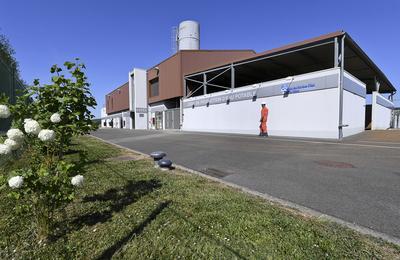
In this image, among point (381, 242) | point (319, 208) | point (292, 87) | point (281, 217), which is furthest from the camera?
point (292, 87)

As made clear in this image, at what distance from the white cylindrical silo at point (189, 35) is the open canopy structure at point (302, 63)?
29.8 feet

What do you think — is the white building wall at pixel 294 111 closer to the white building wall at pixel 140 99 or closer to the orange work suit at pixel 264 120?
the orange work suit at pixel 264 120

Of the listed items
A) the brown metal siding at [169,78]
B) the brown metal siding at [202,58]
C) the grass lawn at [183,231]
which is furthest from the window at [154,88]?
the grass lawn at [183,231]

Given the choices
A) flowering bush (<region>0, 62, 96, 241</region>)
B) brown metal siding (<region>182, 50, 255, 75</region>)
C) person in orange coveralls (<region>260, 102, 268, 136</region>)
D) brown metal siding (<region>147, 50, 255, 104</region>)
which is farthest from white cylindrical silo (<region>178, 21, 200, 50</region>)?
flowering bush (<region>0, 62, 96, 241</region>)

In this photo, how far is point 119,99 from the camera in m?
53.6

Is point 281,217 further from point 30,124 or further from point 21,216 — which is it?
point 21,216

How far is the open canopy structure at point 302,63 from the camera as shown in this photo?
13.9m

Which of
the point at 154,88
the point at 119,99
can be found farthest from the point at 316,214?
the point at 119,99

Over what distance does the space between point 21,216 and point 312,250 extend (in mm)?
3862

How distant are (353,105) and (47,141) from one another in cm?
1756

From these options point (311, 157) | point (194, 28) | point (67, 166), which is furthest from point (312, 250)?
point (194, 28)

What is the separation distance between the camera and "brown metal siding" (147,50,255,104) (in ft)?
87.4

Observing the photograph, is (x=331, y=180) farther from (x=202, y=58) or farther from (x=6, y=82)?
(x=202, y=58)

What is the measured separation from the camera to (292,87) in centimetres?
1470
